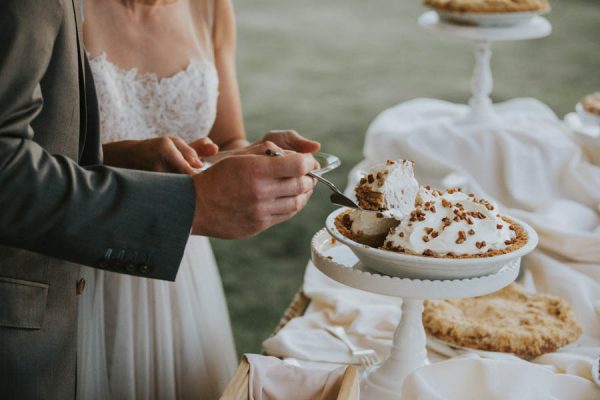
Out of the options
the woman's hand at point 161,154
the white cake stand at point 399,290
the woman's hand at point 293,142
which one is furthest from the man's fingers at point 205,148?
the white cake stand at point 399,290

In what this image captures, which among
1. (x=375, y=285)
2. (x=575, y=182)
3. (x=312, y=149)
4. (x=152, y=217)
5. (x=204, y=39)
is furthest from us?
(x=575, y=182)

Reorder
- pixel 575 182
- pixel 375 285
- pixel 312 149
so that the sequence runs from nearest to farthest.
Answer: pixel 375 285 → pixel 312 149 → pixel 575 182

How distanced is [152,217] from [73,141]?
0.64 feet

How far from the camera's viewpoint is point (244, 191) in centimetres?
113

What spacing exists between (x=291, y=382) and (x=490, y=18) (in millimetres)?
1763

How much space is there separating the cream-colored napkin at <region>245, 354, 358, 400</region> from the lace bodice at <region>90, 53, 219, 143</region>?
76cm

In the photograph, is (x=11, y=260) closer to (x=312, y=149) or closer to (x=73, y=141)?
(x=73, y=141)

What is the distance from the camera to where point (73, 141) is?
1.19m

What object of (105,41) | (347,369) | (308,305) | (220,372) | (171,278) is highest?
(105,41)

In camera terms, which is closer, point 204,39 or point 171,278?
point 171,278

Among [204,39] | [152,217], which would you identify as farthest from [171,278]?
[204,39]

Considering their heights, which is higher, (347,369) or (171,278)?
(171,278)

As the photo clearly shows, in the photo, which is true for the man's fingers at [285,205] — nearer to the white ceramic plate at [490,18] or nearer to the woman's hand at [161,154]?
the woman's hand at [161,154]

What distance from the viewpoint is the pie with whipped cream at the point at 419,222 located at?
4.11ft
